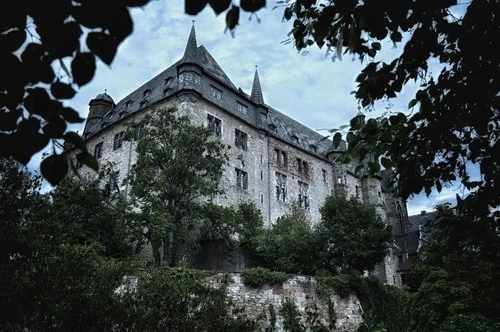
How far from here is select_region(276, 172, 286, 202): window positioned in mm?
31938

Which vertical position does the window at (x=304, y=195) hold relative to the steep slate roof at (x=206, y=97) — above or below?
below

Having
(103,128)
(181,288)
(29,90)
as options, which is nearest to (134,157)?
(103,128)

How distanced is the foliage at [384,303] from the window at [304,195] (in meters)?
11.4

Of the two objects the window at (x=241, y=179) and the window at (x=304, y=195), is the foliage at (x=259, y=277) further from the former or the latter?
the window at (x=304, y=195)

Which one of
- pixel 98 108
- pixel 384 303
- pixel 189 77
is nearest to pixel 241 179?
pixel 189 77

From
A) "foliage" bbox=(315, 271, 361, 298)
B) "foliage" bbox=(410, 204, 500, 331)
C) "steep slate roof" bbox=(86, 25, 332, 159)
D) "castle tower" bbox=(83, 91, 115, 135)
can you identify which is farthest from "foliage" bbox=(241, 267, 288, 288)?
"castle tower" bbox=(83, 91, 115, 135)

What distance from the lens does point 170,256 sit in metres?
21.8

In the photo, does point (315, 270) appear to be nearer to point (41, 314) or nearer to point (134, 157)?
point (134, 157)

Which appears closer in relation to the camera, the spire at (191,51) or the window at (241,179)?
the spire at (191,51)

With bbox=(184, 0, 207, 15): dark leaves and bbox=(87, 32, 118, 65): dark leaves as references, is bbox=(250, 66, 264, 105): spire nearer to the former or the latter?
bbox=(184, 0, 207, 15): dark leaves

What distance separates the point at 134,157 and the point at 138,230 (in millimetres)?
9639

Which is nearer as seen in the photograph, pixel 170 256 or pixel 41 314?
pixel 41 314

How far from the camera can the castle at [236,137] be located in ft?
93.2

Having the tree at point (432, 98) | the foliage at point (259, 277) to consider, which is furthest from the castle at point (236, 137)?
the tree at point (432, 98)
